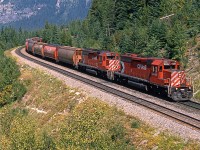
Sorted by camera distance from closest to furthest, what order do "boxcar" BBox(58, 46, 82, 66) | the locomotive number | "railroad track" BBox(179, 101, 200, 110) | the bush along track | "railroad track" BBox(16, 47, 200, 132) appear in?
"railroad track" BBox(16, 47, 200, 132)
"railroad track" BBox(179, 101, 200, 110)
the locomotive number
the bush along track
"boxcar" BBox(58, 46, 82, 66)

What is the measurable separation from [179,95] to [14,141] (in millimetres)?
16312

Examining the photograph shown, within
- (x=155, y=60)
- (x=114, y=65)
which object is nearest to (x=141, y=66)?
(x=155, y=60)

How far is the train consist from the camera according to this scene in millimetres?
34469

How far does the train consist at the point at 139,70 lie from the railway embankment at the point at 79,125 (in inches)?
162

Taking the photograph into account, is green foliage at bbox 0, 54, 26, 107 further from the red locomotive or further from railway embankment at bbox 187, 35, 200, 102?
railway embankment at bbox 187, 35, 200, 102

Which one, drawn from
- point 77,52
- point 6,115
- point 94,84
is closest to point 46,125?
point 6,115

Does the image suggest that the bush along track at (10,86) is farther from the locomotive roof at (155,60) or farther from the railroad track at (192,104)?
the railroad track at (192,104)

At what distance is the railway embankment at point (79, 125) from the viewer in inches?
861

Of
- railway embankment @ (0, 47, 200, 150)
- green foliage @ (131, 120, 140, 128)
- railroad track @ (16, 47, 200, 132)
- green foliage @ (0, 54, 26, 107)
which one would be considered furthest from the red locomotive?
green foliage @ (0, 54, 26, 107)

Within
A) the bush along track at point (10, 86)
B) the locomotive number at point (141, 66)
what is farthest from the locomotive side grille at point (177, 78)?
the bush along track at point (10, 86)

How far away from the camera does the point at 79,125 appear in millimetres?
22062

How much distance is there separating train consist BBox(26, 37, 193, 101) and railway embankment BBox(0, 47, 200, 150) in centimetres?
412

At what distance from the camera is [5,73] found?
57.3 meters

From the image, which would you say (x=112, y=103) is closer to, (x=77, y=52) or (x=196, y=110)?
(x=196, y=110)
